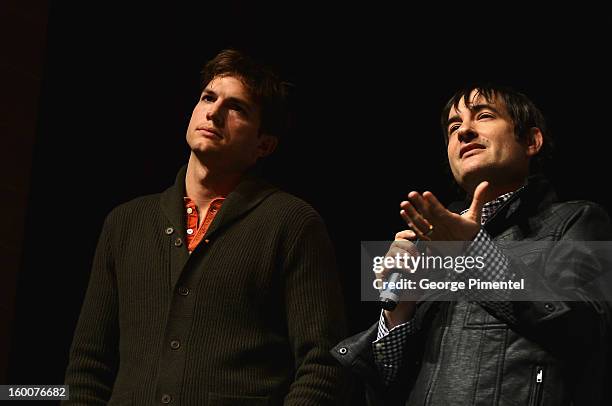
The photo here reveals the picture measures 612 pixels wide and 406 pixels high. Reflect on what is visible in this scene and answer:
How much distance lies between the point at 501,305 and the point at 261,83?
3.22 feet

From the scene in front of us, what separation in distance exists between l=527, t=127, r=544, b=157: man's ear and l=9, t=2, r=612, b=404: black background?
0.40 m

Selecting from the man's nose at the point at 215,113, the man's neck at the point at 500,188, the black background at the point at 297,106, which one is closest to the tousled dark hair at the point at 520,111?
the man's neck at the point at 500,188

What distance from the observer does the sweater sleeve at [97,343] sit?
201cm

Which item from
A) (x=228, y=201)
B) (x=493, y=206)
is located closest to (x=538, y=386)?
(x=493, y=206)

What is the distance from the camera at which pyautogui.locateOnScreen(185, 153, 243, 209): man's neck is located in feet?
7.27

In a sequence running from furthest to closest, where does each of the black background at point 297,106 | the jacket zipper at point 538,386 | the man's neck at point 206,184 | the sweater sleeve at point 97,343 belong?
1. the black background at point 297,106
2. the man's neck at point 206,184
3. the sweater sleeve at point 97,343
4. the jacket zipper at point 538,386

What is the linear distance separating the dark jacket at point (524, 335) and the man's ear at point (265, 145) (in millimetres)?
641

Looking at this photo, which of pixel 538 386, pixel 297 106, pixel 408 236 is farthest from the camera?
pixel 297 106

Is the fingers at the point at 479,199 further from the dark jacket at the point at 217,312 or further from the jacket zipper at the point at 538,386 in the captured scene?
the dark jacket at the point at 217,312

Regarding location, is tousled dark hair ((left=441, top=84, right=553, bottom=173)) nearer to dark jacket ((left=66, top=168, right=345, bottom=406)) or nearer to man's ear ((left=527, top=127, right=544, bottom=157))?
man's ear ((left=527, top=127, right=544, bottom=157))

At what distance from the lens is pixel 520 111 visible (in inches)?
82.4

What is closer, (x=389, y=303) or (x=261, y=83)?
(x=389, y=303)

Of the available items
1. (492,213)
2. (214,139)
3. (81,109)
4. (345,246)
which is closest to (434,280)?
(492,213)

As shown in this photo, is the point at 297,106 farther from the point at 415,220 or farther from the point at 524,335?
the point at 524,335
